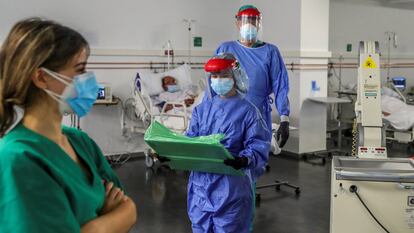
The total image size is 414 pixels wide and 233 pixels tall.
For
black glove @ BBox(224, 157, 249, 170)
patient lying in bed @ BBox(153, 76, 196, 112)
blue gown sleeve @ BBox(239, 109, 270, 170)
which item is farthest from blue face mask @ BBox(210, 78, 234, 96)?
patient lying in bed @ BBox(153, 76, 196, 112)

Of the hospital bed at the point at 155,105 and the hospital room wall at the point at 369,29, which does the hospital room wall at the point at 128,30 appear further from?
the hospital room wall at the point at 369,29

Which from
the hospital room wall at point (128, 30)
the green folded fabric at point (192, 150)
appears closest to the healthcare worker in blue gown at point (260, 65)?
the green folded fabric at point (192, 150)

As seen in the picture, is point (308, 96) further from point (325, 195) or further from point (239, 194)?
point (239, 194)

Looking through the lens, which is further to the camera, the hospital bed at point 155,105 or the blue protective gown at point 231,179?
the hospital bed at point 155,105

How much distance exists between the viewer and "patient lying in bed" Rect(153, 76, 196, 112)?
520 centimetres

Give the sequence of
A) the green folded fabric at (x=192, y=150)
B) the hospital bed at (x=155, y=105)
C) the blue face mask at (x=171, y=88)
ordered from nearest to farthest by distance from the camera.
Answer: the green folded fabric at (x=192, y=150) < the hospital bed at (x=155, y=105) < the blue face mask at (x=171, y=88)

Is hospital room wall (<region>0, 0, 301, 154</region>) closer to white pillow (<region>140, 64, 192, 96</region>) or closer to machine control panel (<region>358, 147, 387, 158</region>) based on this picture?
white pillow (<region>140, 64, 192, 96</region>)

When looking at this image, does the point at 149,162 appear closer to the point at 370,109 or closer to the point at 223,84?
the point at 370,109

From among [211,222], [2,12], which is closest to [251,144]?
[211,222]

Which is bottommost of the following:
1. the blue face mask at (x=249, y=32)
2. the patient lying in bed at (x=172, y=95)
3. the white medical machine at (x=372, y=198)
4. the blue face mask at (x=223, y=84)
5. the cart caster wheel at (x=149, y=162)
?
the cart caster wheel at (x=149, y=162)

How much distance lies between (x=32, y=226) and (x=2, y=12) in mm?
4643

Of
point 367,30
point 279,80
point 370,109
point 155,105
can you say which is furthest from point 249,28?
point 367,30

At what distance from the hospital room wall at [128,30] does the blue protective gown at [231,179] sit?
11.4 feet

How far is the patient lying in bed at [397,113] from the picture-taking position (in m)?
5.76
